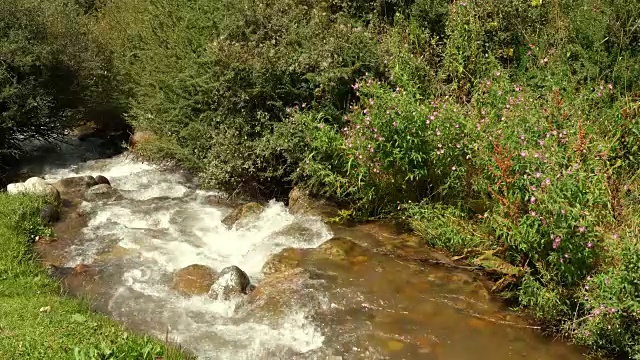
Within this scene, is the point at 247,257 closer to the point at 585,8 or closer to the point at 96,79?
the point at 585,8

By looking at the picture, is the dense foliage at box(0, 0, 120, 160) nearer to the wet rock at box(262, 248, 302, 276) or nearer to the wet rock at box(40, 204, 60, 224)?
the wet rock at box(40, 204, 60, 224)

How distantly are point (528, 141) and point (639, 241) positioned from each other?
172 cm

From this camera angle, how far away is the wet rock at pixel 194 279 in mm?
7746

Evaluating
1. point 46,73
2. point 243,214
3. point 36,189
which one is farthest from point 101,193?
point 46,73

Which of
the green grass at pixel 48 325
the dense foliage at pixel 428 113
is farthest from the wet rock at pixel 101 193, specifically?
the green grass at pixel 48 325

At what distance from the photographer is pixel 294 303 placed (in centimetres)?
728

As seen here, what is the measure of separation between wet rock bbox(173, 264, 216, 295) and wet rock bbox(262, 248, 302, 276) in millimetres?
752

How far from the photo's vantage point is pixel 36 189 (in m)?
10.3

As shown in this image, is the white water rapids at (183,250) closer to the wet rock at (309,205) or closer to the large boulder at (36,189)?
the wet rock at (309,205)

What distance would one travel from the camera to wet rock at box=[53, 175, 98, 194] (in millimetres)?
11359

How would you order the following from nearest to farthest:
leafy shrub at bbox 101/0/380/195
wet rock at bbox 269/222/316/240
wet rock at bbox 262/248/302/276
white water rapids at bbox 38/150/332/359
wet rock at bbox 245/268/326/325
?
white water rapids at bbox 38/150/332/359
wet rock at bbox 245/268/326/325
wet rock at bbox 262/248/302/276
wet rock at bbox 269/222/316/240
leafy shrub at bbox 101/0/380/195

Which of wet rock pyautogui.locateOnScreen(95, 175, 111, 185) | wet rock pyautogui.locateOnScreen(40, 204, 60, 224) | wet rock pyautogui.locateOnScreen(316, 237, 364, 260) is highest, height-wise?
wet rock pyautogui.locateOnScreen(316, 237, 364, 260)

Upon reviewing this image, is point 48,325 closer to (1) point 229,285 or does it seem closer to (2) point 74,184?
(1) point 229,285

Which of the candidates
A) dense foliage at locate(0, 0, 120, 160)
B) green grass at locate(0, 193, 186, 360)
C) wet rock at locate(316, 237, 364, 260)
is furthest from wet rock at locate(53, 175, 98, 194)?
wet rock at locate(316, 237, 364, 260)
